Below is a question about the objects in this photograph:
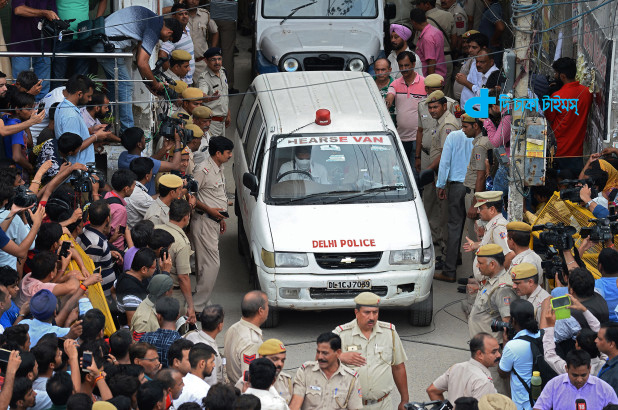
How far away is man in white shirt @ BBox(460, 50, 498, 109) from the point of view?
1462 cm

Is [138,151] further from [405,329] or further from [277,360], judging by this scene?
[277,360]

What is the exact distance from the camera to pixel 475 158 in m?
12.2

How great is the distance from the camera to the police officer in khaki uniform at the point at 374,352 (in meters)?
7.93

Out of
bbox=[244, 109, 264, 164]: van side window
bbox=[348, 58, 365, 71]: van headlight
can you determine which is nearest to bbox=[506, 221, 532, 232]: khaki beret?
bbox=[244, 109, 264, 164]: van side window

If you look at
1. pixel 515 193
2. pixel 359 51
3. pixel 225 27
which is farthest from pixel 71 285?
pixel 225 27

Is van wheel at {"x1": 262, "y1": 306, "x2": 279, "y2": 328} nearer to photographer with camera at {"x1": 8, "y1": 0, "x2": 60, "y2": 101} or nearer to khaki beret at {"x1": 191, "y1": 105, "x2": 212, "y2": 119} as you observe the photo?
khaki beret at {"x1": 191, "y1": 105, "x2": 212, "y2": 119}

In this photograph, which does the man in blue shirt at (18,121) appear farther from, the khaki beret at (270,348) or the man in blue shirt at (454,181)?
the man in blue shirt at (454,181)

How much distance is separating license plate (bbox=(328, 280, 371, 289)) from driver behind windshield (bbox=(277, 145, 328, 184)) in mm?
1260

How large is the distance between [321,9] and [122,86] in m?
4.79

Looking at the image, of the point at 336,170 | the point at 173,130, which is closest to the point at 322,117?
the point at 336,170

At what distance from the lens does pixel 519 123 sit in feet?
35.1

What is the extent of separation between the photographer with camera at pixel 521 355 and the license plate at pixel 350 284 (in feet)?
8.52

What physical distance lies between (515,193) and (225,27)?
8.91m

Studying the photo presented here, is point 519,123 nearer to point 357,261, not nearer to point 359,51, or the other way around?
point 357,261
